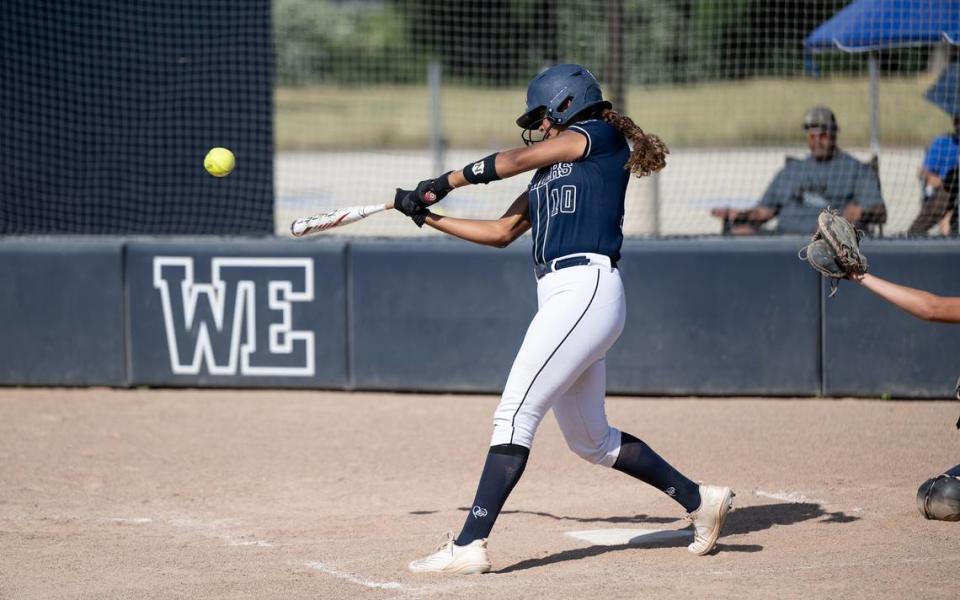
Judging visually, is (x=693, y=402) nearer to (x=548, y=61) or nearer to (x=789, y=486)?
Result: (x=789, y=486)

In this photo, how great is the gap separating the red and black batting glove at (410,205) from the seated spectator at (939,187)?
5.15m

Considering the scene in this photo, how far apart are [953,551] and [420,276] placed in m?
4.43

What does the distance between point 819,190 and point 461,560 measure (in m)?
5.42

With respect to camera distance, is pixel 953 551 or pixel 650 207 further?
pixel 650 207

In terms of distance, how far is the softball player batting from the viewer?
447 cm

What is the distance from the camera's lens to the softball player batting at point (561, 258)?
14.7 feet

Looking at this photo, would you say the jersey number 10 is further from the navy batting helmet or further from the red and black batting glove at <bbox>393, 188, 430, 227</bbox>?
the red and black batting glove at <bbox>393, 188, 430, 227</bbox>

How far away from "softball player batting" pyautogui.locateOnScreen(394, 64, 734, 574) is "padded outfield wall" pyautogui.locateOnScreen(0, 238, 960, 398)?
3.46 meters

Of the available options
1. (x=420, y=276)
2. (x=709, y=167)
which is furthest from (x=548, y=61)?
(x=420, y=276)

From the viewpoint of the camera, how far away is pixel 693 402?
802 centimetres

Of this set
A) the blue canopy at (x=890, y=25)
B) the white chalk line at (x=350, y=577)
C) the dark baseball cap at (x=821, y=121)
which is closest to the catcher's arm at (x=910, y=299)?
the white chalk line at (x=350, y=577)

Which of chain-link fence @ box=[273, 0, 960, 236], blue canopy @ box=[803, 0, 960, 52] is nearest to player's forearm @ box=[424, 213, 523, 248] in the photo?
chain-link fence @ box=[273, 0, 960, 236]

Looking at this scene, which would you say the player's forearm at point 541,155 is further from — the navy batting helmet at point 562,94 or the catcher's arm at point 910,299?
the catcher's arm at point 910,299

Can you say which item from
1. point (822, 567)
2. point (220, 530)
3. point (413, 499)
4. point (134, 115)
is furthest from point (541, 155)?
point (134, 115)
